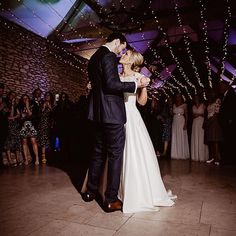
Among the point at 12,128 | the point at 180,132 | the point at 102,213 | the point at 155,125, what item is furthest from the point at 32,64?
the point at 102,213

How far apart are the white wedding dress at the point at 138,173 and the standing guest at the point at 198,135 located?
3.45 m

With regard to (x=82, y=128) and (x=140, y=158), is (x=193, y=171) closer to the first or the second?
(x=140, y=158)

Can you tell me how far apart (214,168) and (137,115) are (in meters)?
2.89

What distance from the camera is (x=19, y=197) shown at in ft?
9.21

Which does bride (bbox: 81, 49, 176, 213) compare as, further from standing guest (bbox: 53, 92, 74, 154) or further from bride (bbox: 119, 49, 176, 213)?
standing guest (bbox: 53, 92, 74, 154)

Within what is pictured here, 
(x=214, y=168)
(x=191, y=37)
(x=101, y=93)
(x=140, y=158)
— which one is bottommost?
(x=214, y=168)

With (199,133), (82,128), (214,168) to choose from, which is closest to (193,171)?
(214,168)

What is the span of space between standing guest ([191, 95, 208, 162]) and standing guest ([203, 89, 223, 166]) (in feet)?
0.82

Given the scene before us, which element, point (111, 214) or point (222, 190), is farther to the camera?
point (222, 190)

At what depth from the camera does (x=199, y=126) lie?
5.88 meters

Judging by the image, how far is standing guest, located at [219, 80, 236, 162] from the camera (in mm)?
5579

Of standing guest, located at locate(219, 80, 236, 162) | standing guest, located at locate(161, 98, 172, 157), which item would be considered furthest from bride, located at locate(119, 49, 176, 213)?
standing guest, located at locate(161, 98, 172, 157)

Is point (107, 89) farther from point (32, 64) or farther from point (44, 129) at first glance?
point (32, 64)

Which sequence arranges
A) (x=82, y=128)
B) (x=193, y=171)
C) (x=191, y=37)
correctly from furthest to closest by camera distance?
1. (x=191, y=37)
2. (x=82, y=128)
3. (x=193, y=171)
